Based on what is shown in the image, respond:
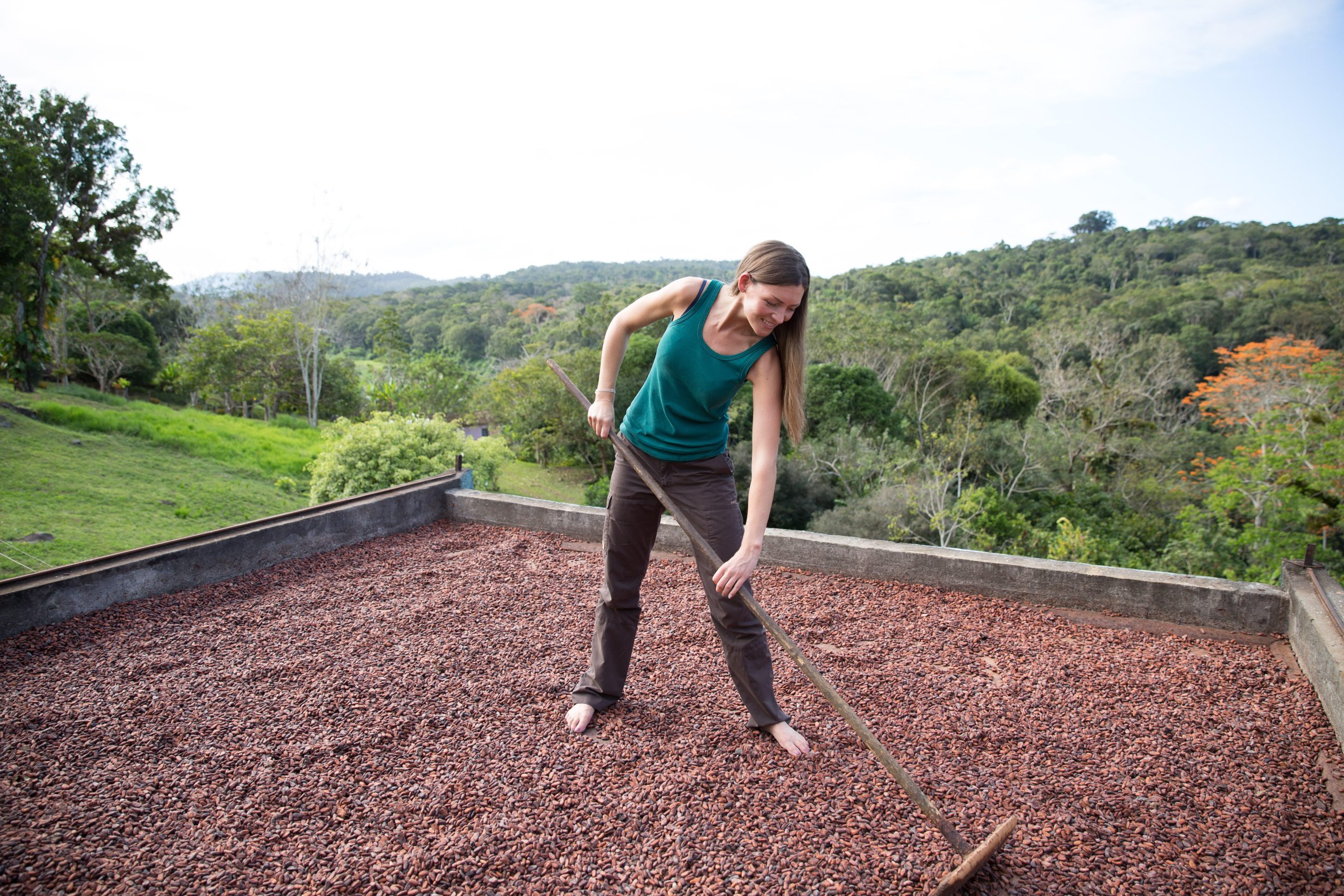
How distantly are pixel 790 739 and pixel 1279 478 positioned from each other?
40.1 ft

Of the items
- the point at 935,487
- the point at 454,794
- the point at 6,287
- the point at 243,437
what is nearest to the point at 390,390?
the point at 243,437

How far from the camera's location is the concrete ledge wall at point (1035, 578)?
3186 mm

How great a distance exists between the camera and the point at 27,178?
9.80 meters

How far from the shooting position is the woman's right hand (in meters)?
2.41

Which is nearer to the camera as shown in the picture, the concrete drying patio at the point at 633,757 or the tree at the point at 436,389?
the concrete drying patio at the point at 633,757

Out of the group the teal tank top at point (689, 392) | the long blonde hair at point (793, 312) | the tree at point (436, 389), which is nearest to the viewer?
the long blonde hair at point (793, 312)

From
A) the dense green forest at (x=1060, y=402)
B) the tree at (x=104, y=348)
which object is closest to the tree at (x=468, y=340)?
the dense green forest at (x=1060, y=402)

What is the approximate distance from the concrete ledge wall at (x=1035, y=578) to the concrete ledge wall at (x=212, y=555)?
1.19 m

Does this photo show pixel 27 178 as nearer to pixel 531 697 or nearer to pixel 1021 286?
pixel 531 697

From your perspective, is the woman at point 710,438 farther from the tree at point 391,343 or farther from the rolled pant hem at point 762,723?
the tree at point 391,343

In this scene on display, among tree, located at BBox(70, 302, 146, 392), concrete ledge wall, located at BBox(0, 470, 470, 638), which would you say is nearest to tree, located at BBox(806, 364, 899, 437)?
concrete ledge wall, located at BBox(0, 470, 470, 638)

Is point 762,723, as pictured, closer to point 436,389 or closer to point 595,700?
point 595,700

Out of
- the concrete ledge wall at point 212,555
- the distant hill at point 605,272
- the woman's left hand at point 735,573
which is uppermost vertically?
the distant hill at point 605,272

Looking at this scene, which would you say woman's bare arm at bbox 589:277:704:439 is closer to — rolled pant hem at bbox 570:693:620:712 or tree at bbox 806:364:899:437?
rolled pant hem at bbox 570:693:620:712
